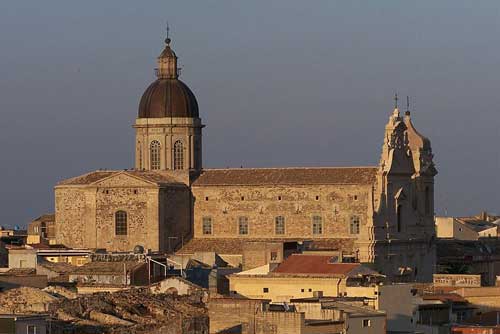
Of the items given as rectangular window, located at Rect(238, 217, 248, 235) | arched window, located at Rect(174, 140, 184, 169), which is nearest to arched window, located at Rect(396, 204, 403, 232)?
rectangular window, located at Rect(238, 217, 248, 235)

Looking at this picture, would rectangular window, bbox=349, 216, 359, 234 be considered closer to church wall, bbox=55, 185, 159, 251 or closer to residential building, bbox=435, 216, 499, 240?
church wall, bbox=55, 185, 159, 251

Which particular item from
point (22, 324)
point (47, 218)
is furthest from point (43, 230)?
A: point (22, 324)

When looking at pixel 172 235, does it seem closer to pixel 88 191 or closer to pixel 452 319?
pixel 88 191

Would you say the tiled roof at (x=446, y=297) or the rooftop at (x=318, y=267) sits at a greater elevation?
the rooftop at (x=318, y=267)

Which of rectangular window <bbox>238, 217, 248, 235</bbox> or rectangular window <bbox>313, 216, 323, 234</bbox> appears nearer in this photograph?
rectangular window <bbox>313, 216, 323, 234</bbox>

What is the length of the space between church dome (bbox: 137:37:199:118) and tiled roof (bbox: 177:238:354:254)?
7.00 meters

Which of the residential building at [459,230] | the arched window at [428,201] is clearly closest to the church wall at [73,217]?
the arched window at [428,201]

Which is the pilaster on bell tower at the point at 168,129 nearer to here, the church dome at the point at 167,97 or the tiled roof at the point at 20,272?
the church dome at the point at 167,97

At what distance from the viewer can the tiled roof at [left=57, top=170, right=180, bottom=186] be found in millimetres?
118312

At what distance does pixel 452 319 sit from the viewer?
84.2m

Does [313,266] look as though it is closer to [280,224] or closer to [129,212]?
[280,224]

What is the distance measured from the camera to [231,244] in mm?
116625

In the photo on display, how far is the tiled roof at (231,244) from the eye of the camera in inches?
4478

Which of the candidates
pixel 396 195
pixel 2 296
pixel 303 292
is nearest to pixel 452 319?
pixel 303 292
